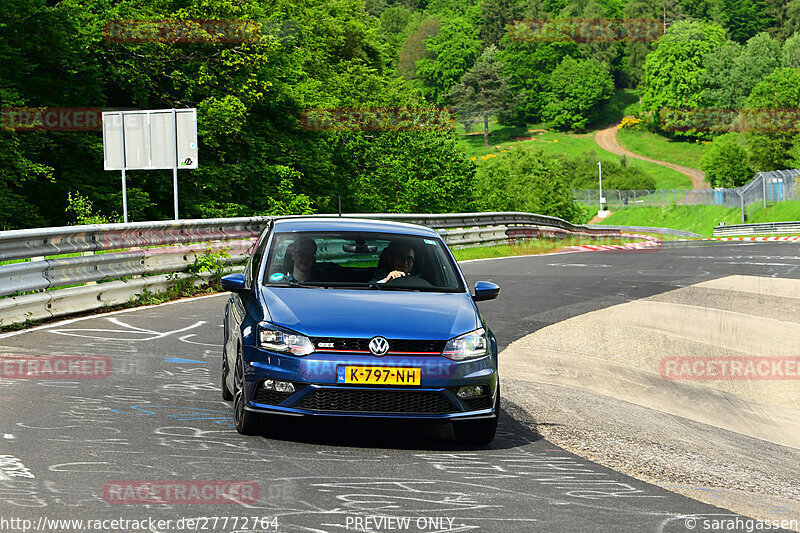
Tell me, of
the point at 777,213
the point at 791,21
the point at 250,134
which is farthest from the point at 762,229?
the point at 791,21

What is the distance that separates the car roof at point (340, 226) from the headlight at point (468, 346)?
1.54 m

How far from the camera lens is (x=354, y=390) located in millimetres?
6855

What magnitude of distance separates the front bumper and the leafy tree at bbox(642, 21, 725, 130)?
15530 centimetres

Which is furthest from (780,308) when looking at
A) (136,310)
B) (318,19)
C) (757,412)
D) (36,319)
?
(318,19)

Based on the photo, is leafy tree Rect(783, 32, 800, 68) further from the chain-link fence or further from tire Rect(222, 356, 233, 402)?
tire Rect(222, 356, 233, 402)

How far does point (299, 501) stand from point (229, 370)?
2771 millimetres

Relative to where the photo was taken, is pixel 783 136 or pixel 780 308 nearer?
pixel 780 308

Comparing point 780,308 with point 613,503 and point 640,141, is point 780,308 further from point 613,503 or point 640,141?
point 640,141

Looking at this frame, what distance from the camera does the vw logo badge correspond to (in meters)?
6.86

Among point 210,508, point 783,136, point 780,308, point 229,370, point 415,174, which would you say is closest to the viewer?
point 210,508

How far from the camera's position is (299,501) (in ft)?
18.2

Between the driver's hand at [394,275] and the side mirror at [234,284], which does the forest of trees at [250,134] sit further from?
the driver's hand at [394,275]

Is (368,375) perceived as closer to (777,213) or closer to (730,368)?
(730,368)

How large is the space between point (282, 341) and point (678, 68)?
520 ft
